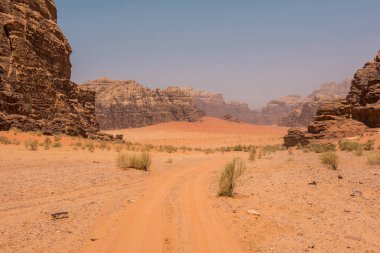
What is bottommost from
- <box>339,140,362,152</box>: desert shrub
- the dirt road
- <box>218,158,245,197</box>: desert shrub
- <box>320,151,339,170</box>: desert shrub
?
the dirt road

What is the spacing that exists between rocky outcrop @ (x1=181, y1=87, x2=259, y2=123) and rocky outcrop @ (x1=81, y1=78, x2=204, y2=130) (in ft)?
152

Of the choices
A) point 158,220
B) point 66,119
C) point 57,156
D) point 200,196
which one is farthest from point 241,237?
point 66,119

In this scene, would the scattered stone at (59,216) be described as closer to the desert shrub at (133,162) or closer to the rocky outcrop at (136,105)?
the desert shrub at (133,162)

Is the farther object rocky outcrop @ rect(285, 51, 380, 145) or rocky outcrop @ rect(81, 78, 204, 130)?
rocky outcrop @ rect(81, 78, 204, 130)

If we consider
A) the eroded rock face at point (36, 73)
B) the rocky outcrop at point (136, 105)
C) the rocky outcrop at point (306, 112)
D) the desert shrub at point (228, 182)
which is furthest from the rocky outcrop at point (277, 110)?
the desert shrub at point (228, 182)

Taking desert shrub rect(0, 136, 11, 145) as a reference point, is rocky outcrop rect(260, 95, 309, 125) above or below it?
above

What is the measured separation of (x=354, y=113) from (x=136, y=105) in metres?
57.1

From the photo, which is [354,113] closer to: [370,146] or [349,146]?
[370,146]

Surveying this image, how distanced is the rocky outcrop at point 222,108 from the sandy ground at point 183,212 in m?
122

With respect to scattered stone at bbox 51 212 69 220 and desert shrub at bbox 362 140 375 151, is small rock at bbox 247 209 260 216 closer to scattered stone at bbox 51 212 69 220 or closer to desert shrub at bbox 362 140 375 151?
scattered stone at bbox 51 212 69 220

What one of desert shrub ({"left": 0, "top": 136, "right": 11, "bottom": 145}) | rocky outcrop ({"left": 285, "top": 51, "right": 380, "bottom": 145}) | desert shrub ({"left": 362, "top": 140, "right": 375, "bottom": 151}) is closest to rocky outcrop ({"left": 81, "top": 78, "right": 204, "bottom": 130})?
rocky outcrop ({"left": 285, "top": 51, "right": 380, "bottom": 145})

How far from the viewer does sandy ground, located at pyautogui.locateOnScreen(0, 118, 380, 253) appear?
5363 millimetres

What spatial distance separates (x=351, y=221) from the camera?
6.62 meters

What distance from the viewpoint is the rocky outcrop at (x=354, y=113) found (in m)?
29.9
